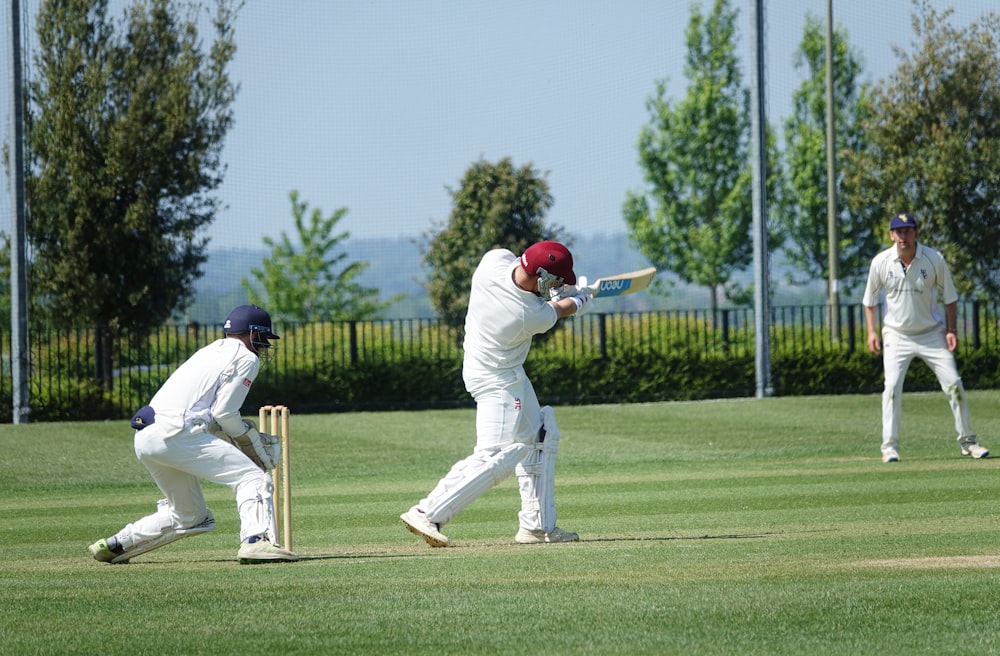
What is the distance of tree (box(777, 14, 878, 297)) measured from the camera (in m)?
46.3

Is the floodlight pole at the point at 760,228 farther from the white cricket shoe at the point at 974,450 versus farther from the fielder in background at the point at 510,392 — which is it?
the fielder in background at the point at 510,392

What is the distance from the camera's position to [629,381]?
23.6m

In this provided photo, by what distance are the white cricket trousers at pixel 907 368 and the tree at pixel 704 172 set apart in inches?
1292

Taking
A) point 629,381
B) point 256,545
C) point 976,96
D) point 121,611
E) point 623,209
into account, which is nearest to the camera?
point 121,611

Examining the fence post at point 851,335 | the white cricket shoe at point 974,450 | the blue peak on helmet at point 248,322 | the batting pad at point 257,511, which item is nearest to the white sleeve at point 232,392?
the blue peak on helmet at point 248,322

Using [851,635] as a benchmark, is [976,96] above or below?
above

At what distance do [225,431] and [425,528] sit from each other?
54.4 inches

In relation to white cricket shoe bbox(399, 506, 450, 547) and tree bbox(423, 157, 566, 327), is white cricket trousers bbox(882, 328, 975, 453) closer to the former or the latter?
white cricket shoe bbox(399, 506, 450, 547)

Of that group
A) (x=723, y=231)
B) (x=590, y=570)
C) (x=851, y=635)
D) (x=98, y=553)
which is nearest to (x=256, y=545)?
(x=98, y=553)

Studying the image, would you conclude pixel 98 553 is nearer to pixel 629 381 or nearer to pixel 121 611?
pixel 121 611

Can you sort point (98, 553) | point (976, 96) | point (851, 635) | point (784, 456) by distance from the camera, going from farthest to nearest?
point (976, 96), point (784, 456), point (98, 553), point (851, 635)

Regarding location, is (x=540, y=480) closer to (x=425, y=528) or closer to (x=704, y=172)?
(x=425, y=528)

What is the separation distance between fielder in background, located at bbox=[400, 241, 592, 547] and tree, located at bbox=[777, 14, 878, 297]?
38.2 m

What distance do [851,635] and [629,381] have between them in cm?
1819
